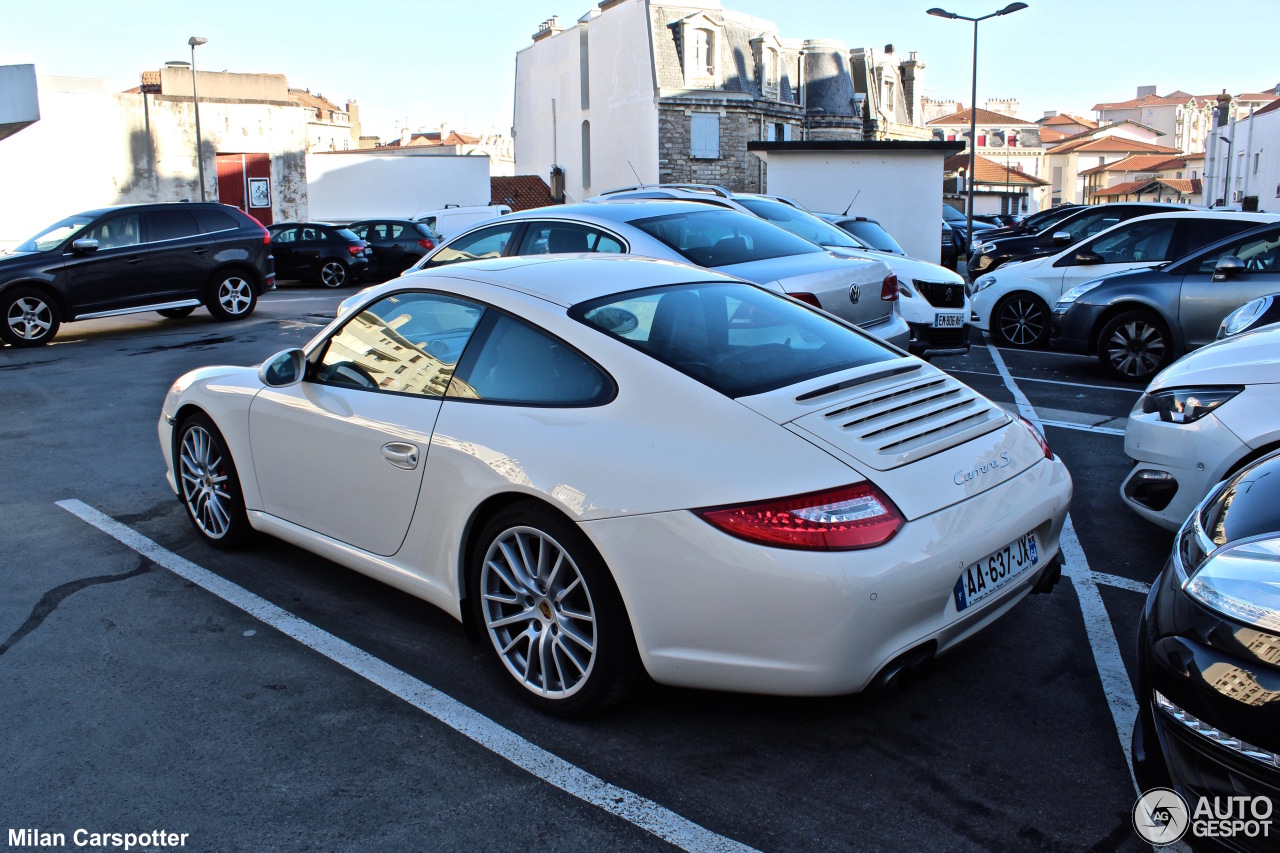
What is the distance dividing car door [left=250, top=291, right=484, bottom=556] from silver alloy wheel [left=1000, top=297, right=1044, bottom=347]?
9480 millimetres

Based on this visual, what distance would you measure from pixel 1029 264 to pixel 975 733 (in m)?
9.85

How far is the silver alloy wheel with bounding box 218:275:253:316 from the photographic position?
15.2 metres

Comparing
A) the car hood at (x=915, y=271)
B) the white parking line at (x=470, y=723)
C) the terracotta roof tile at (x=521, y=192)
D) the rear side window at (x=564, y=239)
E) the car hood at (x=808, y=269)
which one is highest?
the terracotta roof tile at (x=521, y=192)

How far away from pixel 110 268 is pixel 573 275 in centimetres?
1207


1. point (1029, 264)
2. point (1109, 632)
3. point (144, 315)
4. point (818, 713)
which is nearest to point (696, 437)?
point (818, 713)

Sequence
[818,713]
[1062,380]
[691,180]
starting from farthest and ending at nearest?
1. [691,180]
2. [1062,380]
3. [818,713]

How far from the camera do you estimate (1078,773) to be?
309 cm

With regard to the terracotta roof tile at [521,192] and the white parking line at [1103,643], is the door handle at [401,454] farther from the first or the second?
the terracotta roof tile at [521,192]

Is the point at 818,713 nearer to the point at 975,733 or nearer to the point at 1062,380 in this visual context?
the point at 975,733

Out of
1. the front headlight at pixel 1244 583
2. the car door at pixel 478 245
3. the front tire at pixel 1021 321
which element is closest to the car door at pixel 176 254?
the car door at pixel 478 245

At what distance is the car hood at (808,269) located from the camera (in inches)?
284

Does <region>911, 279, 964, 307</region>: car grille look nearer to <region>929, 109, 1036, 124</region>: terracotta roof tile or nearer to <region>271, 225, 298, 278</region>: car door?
<region>271, 225, 298, 278</region>: car door

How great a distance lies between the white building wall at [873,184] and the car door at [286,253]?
9970 mm

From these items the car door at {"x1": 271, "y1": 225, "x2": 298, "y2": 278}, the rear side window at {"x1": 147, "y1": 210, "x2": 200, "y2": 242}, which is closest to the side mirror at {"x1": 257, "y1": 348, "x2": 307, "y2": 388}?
the rear side window at {"x1": 147, "y1": 210, "x2": 200, "y2": 242}
